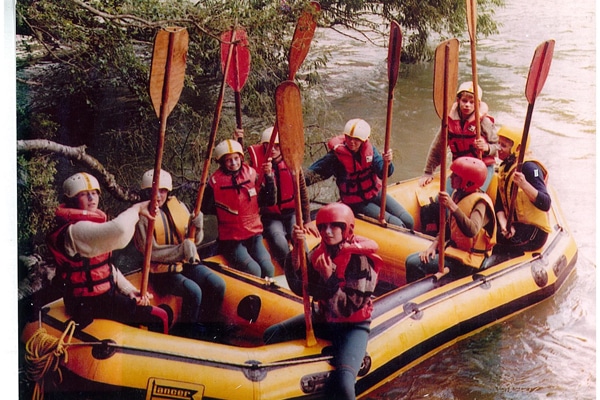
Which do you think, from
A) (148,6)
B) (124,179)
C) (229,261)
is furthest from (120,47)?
(229,261)

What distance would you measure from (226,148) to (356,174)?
72cm

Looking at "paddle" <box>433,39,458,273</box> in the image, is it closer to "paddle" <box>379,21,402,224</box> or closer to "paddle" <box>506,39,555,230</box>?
"paddle" <box>379,21,402,224</box>

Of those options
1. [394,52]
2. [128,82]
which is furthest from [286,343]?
[394,52]

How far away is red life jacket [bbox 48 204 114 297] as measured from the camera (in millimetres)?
3180

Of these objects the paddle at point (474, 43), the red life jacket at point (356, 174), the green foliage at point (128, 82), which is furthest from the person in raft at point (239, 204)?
the paddle at point (474, 43)

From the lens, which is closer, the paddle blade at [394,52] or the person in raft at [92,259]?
the person in raft at [92,259]

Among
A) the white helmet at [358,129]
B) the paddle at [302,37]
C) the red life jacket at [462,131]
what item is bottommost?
the white helmet at [358,129]

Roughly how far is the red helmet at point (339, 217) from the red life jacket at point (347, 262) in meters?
0.05

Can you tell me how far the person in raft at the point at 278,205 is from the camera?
3553 millimetres

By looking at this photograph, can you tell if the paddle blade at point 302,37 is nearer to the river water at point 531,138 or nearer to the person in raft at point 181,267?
the river water at point 531,138

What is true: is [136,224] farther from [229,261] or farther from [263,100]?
[263,100]

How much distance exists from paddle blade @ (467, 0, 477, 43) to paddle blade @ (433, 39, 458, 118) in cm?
14

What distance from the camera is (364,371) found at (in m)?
3.31

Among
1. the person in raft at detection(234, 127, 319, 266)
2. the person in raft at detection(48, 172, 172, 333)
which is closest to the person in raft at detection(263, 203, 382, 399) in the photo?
the person in raft at detection(234, 127, 319, 266)
